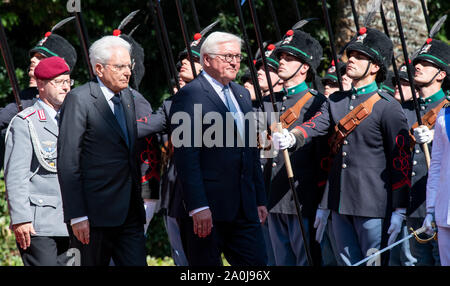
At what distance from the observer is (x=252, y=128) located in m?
5.08

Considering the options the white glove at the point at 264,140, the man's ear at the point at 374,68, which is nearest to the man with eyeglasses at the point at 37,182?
the white glove at the point at 264,140

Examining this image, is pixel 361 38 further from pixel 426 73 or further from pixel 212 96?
pixel 212 96

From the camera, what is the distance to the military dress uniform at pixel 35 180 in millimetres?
4973

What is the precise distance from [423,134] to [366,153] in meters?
0.40

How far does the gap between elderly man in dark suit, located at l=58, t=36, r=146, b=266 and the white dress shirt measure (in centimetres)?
163

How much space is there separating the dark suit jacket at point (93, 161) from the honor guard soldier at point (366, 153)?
1455mm

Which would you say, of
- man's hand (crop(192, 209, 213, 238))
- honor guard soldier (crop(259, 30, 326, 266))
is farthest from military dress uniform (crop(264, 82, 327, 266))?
man's hand (crop(192, 209, 213, 238))

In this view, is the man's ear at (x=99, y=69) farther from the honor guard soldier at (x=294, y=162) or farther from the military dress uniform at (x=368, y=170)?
the honor guard soldier at (x=294, y=162)

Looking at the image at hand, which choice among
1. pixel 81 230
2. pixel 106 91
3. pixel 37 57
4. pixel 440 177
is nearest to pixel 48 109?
pixel 106 91

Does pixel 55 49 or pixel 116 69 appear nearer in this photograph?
pixel 116 69

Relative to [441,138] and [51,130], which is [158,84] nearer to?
[51,130]

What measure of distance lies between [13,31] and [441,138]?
8132mm

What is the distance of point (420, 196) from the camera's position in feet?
20.1
